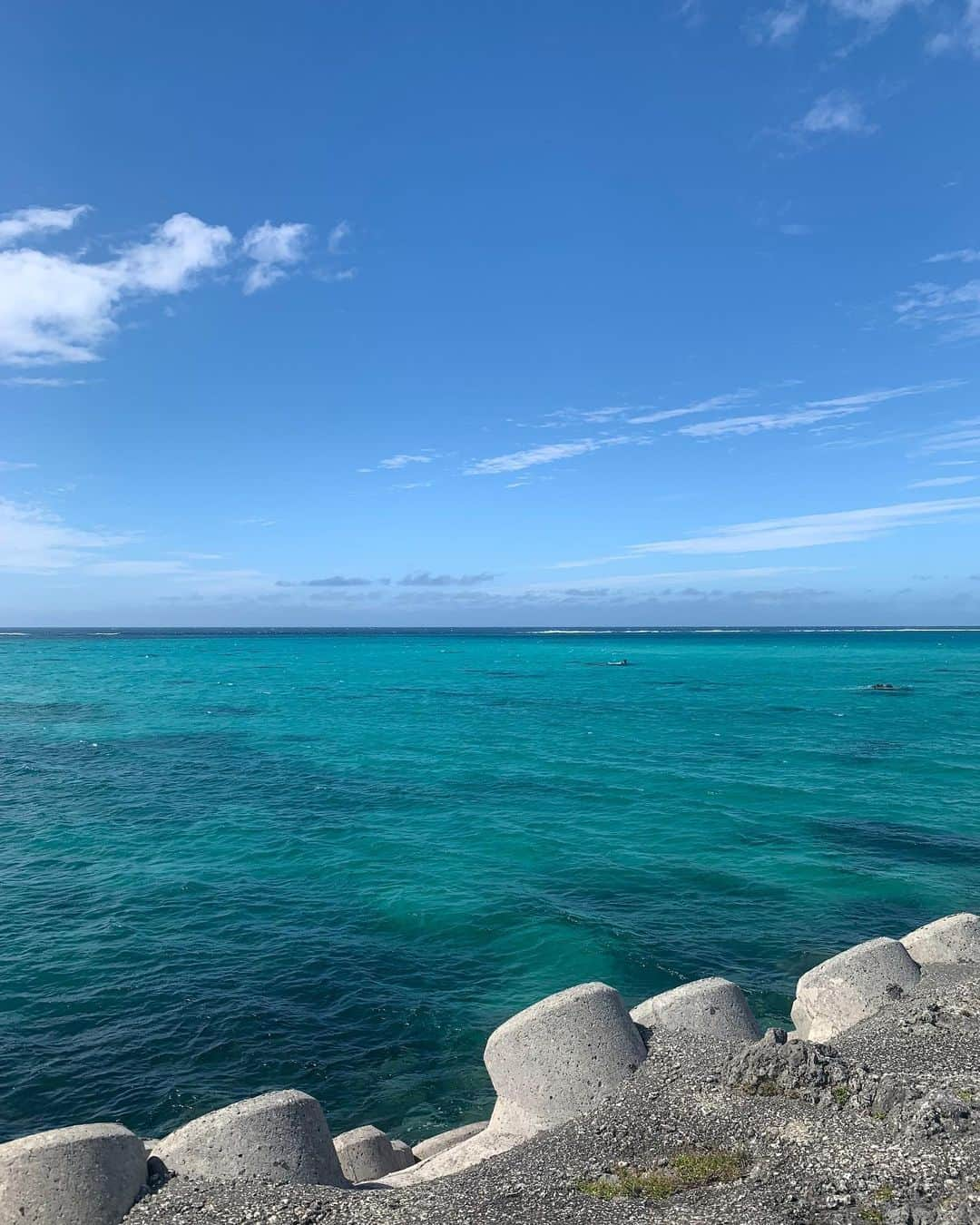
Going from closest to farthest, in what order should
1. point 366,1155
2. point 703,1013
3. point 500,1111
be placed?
1. point 366,1155
2. point 500,1111
3. point 703,1013

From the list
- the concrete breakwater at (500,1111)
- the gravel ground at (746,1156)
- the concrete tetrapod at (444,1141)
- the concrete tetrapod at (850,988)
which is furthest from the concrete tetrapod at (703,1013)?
the concrete tetrapod at (444,1141)

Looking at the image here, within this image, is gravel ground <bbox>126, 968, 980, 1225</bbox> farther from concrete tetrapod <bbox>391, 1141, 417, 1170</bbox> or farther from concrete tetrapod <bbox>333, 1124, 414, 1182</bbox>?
concrete tetrapod <bbox>391, 1141, 417, 1170</bbox>

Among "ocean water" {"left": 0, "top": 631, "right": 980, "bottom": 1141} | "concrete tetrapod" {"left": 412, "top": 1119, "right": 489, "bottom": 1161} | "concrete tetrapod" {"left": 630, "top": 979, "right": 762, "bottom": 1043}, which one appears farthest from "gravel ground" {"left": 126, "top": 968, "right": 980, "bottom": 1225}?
"ocean water" {"left": 0, "top": 631, "right": 980, "bottom": 1141}

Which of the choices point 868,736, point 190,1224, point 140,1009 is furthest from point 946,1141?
point 868,736

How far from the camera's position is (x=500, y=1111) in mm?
12977

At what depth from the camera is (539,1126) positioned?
12.3 metres

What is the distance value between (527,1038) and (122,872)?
66.1 feet

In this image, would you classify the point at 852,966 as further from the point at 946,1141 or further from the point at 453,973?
the point at 453,973

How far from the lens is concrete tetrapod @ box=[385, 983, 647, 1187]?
40.3 feet

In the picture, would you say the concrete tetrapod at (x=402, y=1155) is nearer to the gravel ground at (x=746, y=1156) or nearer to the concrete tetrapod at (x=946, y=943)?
the gravel ground at (x=746, y=1156)

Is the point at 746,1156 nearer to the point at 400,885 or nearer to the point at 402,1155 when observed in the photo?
the point at 402,1155


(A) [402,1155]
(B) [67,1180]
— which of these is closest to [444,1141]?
(A) [402,1155]

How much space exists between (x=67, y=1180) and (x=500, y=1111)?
641cm

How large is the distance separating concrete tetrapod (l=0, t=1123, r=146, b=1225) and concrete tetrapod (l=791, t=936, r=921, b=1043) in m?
12.3
